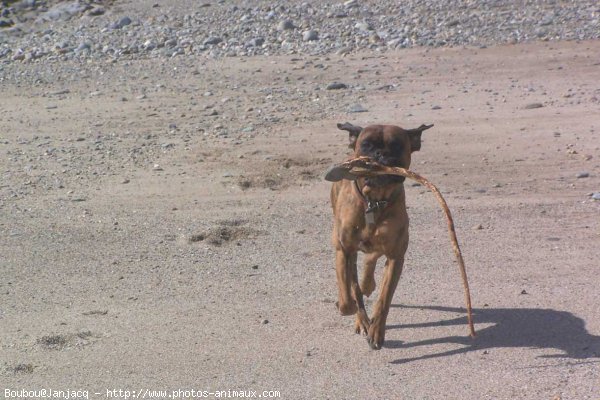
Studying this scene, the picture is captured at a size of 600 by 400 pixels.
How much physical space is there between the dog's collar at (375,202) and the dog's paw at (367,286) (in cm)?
95

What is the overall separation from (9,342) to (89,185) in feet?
13.9

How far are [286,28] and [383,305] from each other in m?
12.1

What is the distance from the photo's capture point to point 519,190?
10109mm

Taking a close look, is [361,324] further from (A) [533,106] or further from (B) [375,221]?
(A) [533,106]

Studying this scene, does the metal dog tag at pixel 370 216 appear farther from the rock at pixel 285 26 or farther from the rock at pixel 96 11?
the rock at pixel 96 11

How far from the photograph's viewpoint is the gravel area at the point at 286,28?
1703 cm

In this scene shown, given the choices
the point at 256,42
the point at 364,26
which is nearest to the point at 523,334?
the point at 256,42

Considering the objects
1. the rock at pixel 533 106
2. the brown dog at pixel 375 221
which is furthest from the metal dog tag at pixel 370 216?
the rock at pixel 533 106

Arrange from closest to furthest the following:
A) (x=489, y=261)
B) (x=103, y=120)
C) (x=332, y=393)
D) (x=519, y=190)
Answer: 1. (x=332, y=393)
2. (x=489, y=261)
3. (x=519, y=190)
4. (x=103, y=120)

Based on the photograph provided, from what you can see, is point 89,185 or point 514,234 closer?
point 514,234

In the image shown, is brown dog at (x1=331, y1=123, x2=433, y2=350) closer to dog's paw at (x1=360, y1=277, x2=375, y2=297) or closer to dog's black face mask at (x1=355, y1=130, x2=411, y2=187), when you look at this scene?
dog's black face mask at (x1=355, y1=130, x2=411, y2=187)

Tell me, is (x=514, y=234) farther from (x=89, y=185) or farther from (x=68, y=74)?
(x=68, y=74)

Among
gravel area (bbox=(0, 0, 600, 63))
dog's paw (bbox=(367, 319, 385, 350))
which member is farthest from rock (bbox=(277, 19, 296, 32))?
dog's paw (bbox=(367, 319, 385, 350))

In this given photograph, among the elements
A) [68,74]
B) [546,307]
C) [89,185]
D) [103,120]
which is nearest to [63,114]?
[103,120]
